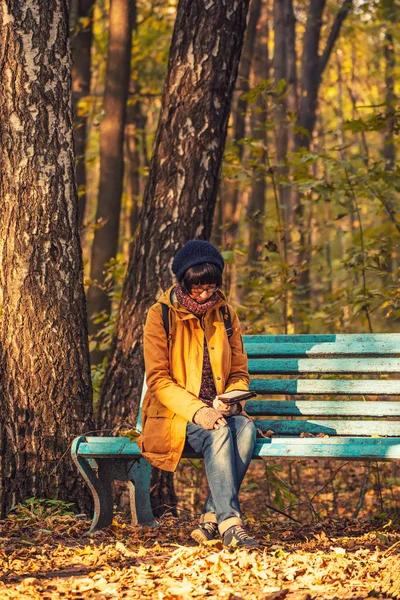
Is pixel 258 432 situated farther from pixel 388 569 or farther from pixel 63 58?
pixel 63 58

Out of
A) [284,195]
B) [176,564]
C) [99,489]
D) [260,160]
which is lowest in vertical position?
[176,564]

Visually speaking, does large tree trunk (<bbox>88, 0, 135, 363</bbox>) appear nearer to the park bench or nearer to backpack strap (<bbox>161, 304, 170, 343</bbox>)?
the park bench

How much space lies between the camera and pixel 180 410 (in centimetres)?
496

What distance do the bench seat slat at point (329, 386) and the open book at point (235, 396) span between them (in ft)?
1.82

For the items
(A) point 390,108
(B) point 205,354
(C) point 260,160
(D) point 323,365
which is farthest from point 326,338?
(A) point 390,108

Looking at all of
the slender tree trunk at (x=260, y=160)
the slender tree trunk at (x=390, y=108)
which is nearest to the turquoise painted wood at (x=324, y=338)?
the slender tree trunk at (x=390, y=108)

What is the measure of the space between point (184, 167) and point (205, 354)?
1.81 meters

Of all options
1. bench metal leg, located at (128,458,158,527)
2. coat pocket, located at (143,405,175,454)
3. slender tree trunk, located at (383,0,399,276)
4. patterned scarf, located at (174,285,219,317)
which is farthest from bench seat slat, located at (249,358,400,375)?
slender tree trunk, located at (383,0,399,276)

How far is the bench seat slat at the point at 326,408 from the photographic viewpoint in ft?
17.0

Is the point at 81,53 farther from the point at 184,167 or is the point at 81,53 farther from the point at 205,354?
the point at 205,354

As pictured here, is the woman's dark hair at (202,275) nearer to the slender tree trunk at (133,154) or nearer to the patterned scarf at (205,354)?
the patterned scarf at (205,354)

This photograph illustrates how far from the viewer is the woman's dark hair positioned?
Result: 505 centimetres

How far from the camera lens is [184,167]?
21.3 feet

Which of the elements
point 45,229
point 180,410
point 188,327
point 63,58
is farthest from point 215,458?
point 63,58
